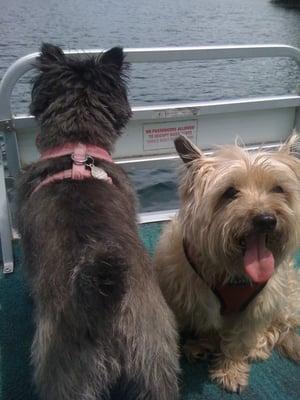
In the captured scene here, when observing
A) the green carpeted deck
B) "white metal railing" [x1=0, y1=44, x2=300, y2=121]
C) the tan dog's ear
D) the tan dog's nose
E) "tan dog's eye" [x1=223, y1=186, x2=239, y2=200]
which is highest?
"white metal railing" [x1=0, y1=44, x2=300, y2=121]

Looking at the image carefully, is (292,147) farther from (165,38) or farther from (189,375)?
(165,38)

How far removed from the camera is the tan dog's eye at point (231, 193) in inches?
79.7

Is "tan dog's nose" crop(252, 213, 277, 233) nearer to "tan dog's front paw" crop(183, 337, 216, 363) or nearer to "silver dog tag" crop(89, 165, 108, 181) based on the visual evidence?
"silver dog tag" crop(89, 165, 108, 181)

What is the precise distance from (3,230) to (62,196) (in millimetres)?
1361

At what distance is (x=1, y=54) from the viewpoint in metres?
10.9

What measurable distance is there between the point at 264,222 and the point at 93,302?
29.5 inches

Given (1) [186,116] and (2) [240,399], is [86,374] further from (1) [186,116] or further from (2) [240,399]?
(1) [186,116]

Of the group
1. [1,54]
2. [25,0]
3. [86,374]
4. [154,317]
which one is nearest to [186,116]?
[154,317]

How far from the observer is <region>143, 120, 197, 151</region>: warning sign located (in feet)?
12.0

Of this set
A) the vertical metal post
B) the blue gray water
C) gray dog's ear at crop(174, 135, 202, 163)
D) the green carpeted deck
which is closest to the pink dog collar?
gray dog's ear at crop(174, 135, 202, 163)

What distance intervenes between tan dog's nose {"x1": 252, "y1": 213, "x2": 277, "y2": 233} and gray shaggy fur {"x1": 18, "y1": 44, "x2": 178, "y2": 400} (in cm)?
46

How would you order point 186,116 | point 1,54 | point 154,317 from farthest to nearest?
point 1,54
point 186,116
point 154,317

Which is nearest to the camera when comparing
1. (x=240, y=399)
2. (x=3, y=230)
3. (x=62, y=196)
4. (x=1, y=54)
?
(x=62, y=196)

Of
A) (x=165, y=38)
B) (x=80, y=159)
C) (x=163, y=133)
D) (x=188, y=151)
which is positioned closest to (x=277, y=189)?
(x=188, y=151)
